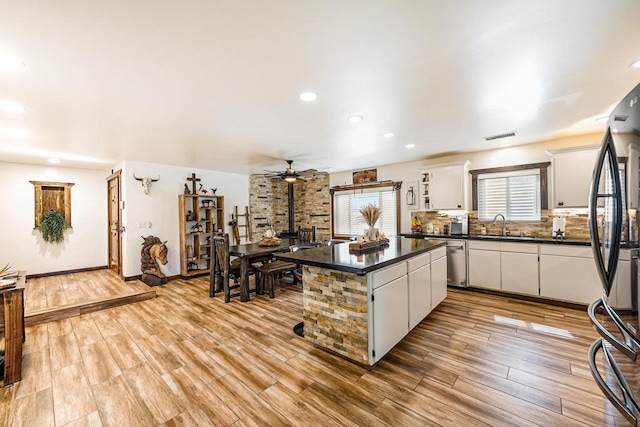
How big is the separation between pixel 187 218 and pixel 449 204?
549 cm

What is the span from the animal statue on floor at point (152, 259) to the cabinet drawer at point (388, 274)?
4.54 meters

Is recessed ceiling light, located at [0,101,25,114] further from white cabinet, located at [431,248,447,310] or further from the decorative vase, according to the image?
white cabinet, located at [431,248,447,310]

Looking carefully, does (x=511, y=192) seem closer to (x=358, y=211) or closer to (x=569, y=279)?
(x=569, y=279)

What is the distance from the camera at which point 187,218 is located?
596cm

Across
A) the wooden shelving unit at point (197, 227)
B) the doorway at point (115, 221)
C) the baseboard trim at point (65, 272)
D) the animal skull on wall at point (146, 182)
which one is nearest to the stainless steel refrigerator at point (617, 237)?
the wooden shelving unit at point (197, 227)

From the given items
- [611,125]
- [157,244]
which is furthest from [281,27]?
[157,244]

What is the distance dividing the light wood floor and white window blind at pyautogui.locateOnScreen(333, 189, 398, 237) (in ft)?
9.73

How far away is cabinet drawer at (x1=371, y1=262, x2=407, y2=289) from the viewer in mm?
2311

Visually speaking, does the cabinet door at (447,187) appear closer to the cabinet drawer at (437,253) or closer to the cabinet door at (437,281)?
the cabinet drawer at (437,253)

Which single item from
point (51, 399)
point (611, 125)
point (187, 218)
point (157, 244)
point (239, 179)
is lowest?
point (51, 399)

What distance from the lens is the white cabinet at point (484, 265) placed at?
427 cm

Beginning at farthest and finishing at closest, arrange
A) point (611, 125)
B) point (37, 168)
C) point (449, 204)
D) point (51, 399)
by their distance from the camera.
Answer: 1. point (37, 168)
2. point (449, 204)
3. point (51, 399)
4. point (611, 125)

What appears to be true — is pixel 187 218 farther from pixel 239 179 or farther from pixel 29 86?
pixel 29 86

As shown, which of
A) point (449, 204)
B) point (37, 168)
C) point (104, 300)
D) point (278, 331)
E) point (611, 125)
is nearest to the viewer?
point (611, 125)
